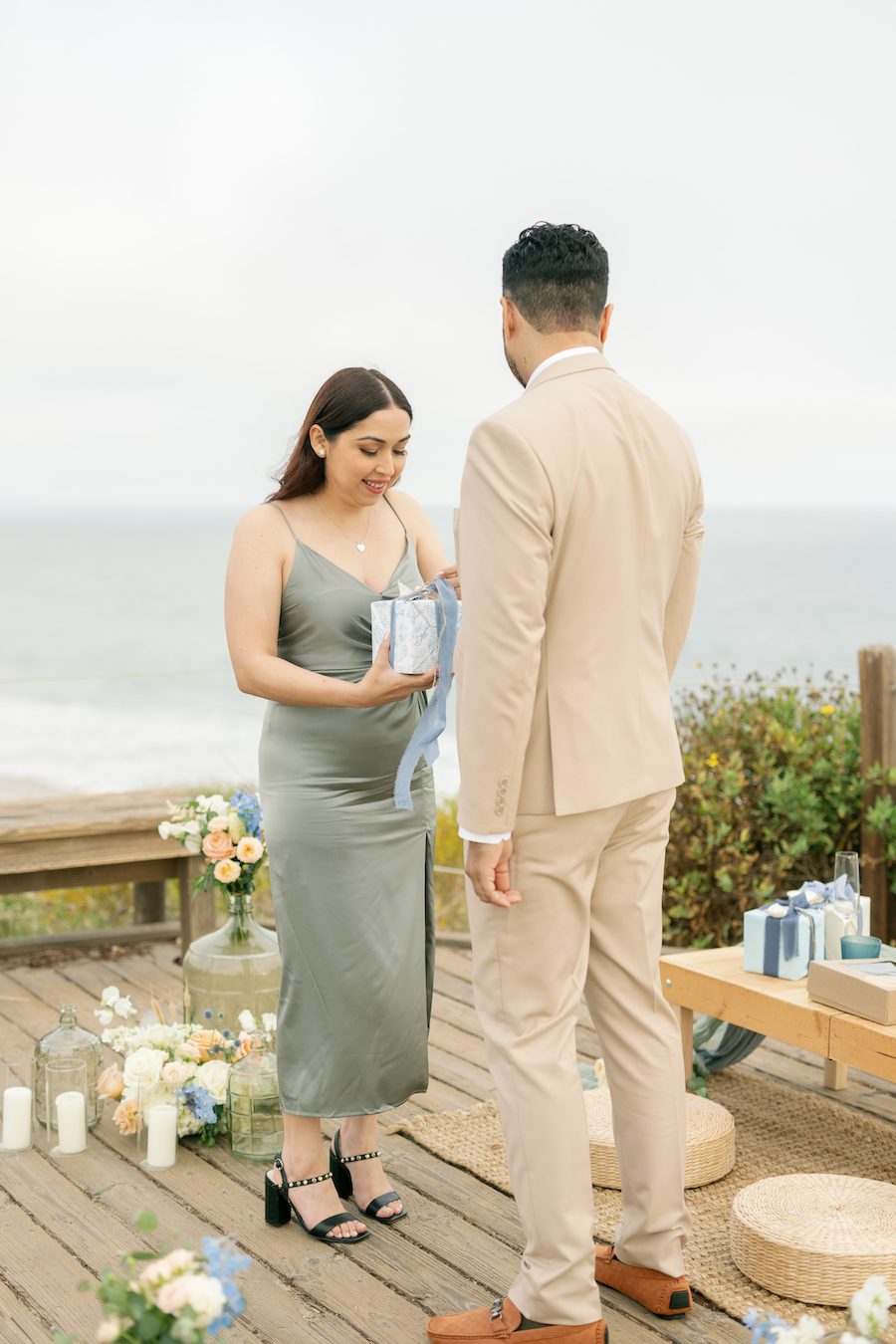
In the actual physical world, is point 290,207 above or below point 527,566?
above

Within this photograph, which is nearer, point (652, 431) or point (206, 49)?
point (652, 431)

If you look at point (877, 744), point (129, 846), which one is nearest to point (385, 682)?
point (129, 846)

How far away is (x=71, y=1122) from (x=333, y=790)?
110cm

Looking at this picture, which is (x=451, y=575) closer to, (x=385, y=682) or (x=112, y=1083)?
(x=385, y=682)

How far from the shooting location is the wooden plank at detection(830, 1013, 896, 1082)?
9.02 feet

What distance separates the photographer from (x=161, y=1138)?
315 centimetres

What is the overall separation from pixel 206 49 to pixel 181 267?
744 cm

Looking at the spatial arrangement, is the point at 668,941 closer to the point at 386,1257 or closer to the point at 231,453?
the point at 386,1257

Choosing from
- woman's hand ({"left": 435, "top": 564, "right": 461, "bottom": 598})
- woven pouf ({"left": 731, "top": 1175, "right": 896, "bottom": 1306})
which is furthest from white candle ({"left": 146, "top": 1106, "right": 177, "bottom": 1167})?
woman's hand ({"left": 435, "top": 564, "right": 461, "bottom": 598})

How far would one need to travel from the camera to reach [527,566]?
204 cm


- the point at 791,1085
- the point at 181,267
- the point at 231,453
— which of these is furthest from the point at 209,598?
the point at 791,1085

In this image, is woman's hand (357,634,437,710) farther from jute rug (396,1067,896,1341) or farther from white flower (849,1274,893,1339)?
white flower (849,1274,893,1339)

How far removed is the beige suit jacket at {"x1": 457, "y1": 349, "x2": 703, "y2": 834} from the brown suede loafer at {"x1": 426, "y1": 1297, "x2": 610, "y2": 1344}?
31.0 inches

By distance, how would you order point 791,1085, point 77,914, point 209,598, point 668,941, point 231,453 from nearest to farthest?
point 791,1085 → point 668,941 → point 77,914 → point 209,598 → point 231,453
